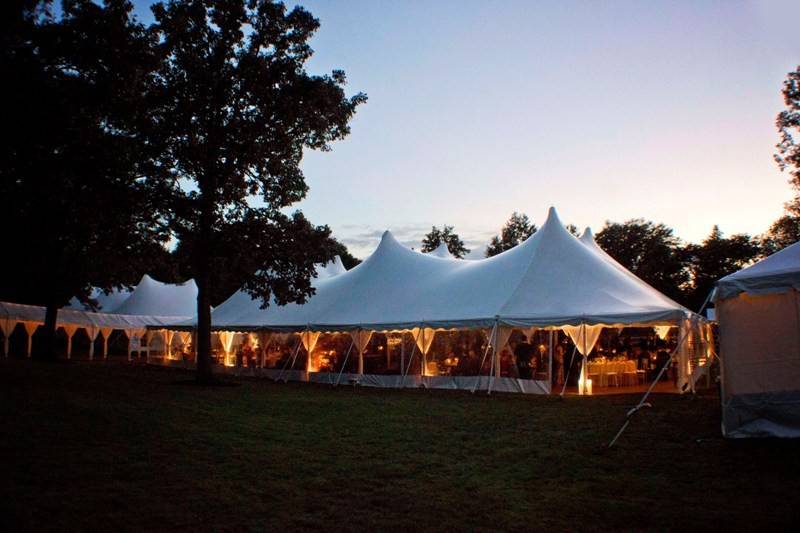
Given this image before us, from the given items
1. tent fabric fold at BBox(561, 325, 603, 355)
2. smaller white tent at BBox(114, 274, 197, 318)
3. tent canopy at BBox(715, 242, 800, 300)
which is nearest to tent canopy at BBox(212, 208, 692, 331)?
tent fabric fold at BBox(561, 325, 603, 355)

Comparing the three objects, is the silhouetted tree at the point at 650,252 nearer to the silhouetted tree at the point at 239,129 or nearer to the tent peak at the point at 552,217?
the tent peak at the point at 552,217

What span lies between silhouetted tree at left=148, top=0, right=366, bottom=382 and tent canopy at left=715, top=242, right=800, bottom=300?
10984 millimetres

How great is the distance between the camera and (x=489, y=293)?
55.1 ft

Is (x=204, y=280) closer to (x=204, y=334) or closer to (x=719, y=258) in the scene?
(x=204, y=334)

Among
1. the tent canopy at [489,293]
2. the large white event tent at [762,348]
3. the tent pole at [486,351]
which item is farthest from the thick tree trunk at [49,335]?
the large white event tent at [762,348]

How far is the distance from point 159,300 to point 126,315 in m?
5.58

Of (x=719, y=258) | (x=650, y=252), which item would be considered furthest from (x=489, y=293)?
(x=719, y=258)

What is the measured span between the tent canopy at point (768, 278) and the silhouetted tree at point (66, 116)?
9.74 m

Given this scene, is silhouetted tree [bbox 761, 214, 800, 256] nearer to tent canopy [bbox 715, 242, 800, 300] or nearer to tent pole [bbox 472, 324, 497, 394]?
tent pole [bbox 472, 324, 497, 394]

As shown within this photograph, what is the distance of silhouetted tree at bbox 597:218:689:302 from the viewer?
39.9 m

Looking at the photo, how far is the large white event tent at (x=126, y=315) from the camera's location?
1086 inches

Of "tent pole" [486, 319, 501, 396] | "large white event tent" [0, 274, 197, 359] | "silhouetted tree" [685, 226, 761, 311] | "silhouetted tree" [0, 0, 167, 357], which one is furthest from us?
"silhouetted tree" [685, 226, 761, 311]

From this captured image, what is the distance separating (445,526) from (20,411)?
24.4ft

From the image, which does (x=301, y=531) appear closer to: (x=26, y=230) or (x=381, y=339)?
(x=26, y=230)
